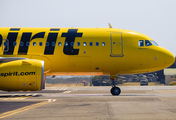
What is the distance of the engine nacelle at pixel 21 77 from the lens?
19.0 metres

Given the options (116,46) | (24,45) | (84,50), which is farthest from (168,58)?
(24,45)

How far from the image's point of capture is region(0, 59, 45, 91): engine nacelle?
62.4 feet

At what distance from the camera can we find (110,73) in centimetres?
2538

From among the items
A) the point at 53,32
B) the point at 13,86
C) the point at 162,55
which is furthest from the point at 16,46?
the point at 162,55

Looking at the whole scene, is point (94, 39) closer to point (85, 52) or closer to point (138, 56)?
point (85, 52)

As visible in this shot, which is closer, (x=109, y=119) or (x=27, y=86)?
(x=109, y=119)

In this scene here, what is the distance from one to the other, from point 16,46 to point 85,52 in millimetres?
6364

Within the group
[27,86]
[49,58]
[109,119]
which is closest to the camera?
[109,119]


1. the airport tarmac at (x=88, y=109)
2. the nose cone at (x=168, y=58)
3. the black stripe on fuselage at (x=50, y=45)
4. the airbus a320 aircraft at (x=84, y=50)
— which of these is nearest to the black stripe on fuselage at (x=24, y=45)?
the airbus a320 aircraft at (x=84, y=50)

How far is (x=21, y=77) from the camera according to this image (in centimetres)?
1908

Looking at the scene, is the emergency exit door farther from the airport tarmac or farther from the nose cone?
the airport tarmac

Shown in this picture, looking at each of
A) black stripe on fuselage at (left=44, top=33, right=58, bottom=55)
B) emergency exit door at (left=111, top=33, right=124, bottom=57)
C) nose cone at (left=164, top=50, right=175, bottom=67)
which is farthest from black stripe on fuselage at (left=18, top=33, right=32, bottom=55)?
nose cone at (left=164, top=50, right=175, bottom=67)

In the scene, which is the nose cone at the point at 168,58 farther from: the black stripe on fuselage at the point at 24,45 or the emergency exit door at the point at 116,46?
the black stripe on fuselage at the point at 24,45

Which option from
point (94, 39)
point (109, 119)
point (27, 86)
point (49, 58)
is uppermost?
point (94, 39)
